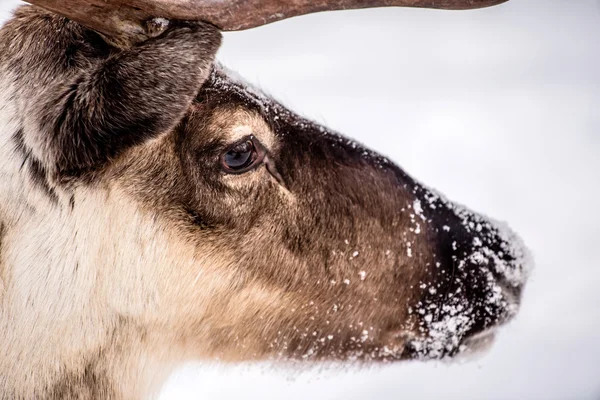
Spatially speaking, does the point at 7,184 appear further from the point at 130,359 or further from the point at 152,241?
the point at 130,359

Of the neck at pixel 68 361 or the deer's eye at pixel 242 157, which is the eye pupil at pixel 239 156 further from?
the neck at pixel 68 361

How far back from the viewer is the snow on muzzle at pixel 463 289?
2738mm

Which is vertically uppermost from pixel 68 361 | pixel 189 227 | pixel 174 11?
pixel 174 11

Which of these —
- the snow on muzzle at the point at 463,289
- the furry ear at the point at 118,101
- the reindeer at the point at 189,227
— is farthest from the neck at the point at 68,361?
the snow on muzzle at the point at 463,289

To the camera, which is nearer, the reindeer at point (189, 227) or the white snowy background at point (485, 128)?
the reindeer at point (189, 227)

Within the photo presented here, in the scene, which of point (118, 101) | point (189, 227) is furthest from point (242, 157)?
point (118, 101)

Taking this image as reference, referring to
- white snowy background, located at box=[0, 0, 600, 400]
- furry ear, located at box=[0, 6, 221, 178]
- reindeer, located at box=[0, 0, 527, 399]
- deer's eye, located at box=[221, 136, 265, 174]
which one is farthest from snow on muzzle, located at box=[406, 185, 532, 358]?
white snowy background, located at box=[0, 0, 600, 400]

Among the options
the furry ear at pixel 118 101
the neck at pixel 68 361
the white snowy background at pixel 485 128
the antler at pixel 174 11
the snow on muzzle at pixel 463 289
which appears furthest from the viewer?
the white snowy background at pixel 485 128

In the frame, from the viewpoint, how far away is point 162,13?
2.21m

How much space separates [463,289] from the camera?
2.74 meters

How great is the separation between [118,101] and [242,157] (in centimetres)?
55

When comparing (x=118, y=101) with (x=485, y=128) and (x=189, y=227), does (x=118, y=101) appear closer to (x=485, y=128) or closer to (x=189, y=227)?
(x=189, y=227)

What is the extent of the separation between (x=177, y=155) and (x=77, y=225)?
46cm

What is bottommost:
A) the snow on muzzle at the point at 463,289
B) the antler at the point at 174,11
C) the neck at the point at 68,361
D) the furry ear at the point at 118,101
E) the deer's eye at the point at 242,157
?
the neck at the point at 68,361
